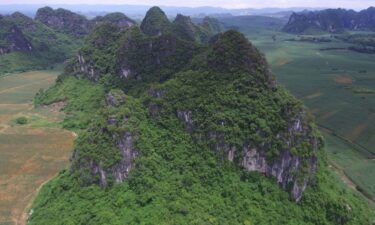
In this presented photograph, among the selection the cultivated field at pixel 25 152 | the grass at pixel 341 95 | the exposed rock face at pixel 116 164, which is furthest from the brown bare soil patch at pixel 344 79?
the exposed rock face at pixel 116 164

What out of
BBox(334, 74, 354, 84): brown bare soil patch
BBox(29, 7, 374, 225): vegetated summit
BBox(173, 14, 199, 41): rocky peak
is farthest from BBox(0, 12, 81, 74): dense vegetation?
BBox(29, 7, 374, 225): vegetated summit

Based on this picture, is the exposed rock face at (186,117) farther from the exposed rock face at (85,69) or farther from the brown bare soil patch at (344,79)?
the brown bare soil patch at (344,79)

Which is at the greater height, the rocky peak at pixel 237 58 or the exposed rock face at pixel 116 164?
the rocky peak at pixel 237 58

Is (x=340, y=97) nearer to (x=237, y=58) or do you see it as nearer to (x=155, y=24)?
(x=237, y=58)

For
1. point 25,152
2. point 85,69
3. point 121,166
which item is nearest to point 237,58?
point 121,166

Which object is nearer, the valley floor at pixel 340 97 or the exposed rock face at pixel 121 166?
the exposed rock face at pixel 121 166

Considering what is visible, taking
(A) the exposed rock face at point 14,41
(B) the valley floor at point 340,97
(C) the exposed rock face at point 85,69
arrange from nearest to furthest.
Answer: (B) the valley floor at point 340,97
(C) the exposed rock face at point 85,69
(A) the exposed rock face at point 14,41
